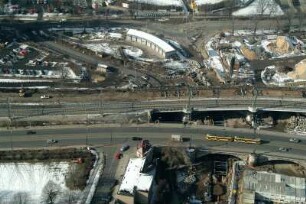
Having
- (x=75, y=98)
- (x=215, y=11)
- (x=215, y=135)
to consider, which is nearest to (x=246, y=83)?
(x=215, y=135)

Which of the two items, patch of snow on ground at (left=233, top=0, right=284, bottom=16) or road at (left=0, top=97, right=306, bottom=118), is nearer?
road at (left=0, top=97, right=306, bottom=118)

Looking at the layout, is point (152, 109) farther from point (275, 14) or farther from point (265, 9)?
point (265, 9)

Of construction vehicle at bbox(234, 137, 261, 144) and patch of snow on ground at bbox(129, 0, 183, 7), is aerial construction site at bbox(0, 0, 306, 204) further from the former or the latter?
patch of snow on ground at bbox(129, 0, 183, 7)

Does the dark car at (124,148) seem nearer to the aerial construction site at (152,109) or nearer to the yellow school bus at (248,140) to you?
the aerial construction site at (152,109)

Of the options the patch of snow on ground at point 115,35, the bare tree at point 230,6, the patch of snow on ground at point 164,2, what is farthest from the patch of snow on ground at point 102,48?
the bare tree at point 230,6

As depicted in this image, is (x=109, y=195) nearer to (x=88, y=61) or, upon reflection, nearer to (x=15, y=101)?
(x=15, y=101)

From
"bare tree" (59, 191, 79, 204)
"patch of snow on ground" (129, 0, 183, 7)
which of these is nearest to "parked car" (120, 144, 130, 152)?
"bare tree" (59, 191, 79, 204)

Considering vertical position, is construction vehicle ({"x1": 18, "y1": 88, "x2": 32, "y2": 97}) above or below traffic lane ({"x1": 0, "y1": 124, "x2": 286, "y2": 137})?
above

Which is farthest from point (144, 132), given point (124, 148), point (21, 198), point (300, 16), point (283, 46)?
point (300, 16)
